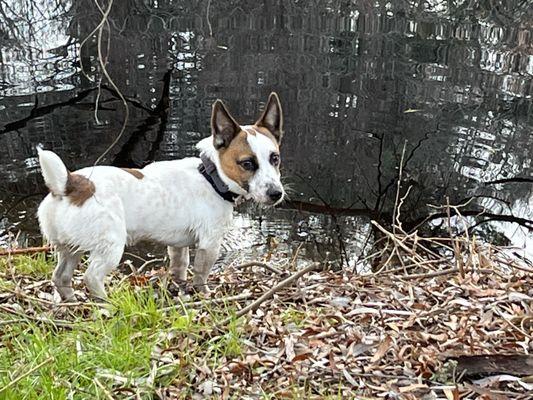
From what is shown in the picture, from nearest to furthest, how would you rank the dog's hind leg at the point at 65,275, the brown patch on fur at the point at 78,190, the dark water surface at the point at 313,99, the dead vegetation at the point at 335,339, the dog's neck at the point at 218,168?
the dead vegetation at the point at 335,339 → the brown patch on fur at the point at 78,190 → the dog's hind leg at the point at 65,275 → the dog's neck at the point at 218,168 → the dark water surface at the point at 313,99

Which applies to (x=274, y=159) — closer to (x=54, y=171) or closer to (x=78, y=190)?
(x=78, y=190)

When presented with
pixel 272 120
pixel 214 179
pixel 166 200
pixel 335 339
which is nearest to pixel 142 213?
pixel 166 200

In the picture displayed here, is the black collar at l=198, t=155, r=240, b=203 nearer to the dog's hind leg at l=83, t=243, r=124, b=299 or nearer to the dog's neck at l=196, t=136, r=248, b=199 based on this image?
the dog's neck at l=196, t=136, r=248, b=199

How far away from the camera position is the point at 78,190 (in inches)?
154

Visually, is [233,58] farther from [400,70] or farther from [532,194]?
[532,194]

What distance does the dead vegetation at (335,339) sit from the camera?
2.78 meters

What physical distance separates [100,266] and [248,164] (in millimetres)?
1113

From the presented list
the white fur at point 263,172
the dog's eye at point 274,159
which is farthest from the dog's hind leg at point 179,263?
the dog's eye at point 274,159

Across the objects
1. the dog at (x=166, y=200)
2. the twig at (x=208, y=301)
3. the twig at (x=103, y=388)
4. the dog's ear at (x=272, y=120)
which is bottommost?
the twig at (x=208, y=301)

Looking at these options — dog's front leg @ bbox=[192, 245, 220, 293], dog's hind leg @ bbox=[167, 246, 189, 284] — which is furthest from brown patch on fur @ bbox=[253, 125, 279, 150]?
dog's hind leg @ bbox=[167, 246, 189, 284]

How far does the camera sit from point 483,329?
3.29 m

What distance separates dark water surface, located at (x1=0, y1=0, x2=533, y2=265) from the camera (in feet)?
25.5

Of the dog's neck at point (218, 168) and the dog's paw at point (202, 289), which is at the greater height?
the dog's neck at point (218, 168)

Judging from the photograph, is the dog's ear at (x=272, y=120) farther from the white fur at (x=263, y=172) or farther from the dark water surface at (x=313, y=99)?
the dark water surface at (x=313, y=99)
